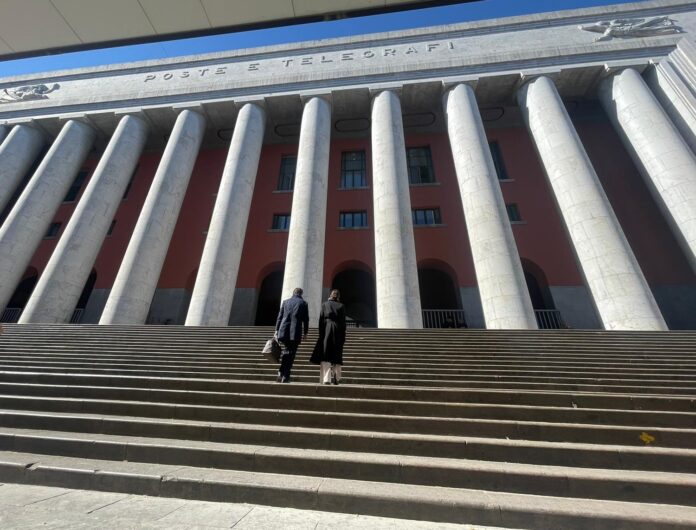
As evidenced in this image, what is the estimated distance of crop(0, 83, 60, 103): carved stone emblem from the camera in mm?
18953

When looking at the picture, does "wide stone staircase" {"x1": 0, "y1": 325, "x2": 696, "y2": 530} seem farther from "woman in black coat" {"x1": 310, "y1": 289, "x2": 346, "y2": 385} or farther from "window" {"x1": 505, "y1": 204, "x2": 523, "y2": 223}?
"window" {"x1": 505, "y1": 204, "x2": 523, "y2": 223}

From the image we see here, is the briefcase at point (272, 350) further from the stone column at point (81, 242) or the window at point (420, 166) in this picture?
the window at point (420, 166)

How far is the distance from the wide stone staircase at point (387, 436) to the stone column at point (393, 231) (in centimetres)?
465

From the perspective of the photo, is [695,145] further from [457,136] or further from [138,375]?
[138,375]

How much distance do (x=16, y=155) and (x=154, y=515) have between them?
75.8ft

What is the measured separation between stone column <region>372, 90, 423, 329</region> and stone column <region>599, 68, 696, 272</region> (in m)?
9.39

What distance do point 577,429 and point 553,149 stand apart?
13030 mm

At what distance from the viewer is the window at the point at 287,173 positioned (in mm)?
19266

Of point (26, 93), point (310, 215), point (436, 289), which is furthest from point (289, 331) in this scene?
point (26, 93)

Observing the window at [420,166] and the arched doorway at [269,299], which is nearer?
the arched doorway at [269,299]

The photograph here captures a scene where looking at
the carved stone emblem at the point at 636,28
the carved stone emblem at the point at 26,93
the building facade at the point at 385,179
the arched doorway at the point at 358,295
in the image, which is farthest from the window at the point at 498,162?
the carved stone emblem at the point at 26,93

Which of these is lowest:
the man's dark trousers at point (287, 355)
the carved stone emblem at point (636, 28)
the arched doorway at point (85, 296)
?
the man's dark trousers at point (287, 355)

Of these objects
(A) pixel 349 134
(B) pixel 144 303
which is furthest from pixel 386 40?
(B) pixel 144 303

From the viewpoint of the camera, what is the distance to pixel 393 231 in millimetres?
12047
